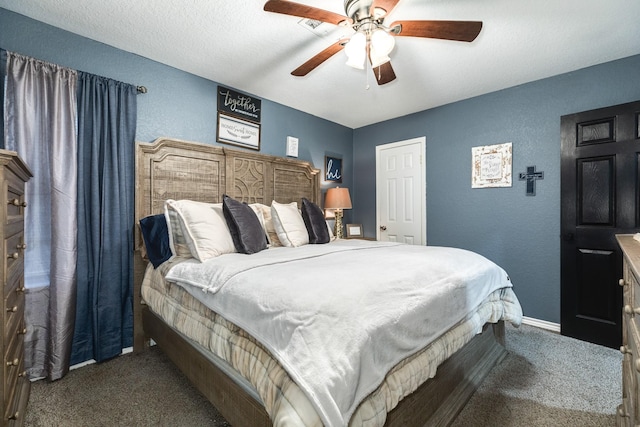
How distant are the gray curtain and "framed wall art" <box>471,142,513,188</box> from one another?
3.74 m

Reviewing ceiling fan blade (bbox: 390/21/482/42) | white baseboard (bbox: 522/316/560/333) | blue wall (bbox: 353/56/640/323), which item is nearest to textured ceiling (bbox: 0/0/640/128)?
blue wall (bbox: 353/56/640/323)

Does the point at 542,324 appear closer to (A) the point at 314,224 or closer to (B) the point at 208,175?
(A) the point at 314,224

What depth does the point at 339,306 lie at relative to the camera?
39.6 inches

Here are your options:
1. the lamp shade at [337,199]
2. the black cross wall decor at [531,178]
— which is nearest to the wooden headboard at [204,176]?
the lamp shade at [337,199]

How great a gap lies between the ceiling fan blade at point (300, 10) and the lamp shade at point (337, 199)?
2232 mm

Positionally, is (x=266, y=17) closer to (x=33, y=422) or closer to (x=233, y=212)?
(x=233, y=212)

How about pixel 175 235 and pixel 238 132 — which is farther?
pixel 238 132

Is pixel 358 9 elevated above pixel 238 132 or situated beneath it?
elevated above

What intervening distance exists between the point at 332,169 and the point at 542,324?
2.97m

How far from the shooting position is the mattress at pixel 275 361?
883 mm

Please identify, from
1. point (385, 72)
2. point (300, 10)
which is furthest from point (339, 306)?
point (385, 72)

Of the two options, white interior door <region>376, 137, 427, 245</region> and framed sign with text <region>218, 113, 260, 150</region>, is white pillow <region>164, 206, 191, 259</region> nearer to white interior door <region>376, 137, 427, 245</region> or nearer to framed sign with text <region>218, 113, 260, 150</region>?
framed sign with text <region>218, 113, 260, 150</region>

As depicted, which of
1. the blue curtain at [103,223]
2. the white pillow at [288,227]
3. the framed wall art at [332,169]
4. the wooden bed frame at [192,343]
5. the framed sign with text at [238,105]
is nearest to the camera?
the wooden bed frame at [192,343]

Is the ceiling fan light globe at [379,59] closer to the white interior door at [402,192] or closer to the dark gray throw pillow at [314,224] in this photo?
the dark gray throw pillow at [314,224]
